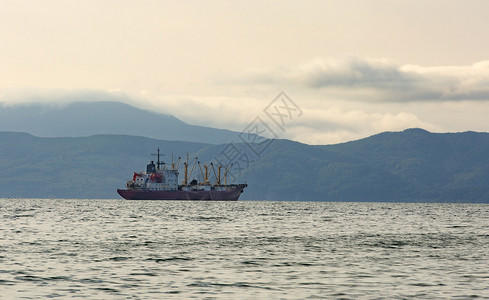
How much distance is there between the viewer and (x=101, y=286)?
120 feet

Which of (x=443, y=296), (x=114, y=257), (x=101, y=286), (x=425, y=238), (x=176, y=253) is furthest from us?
(x=425, y=238)

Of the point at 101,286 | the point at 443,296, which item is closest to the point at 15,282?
the point at 101,286

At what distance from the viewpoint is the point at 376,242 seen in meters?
68.8

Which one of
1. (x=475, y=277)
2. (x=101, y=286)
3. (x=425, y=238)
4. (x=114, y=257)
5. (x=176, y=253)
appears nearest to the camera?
(x=101, y=286)

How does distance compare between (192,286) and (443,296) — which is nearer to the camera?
(443,296)

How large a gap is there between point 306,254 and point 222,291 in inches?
795

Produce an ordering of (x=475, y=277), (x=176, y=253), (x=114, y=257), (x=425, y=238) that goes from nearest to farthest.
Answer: (x=475, y=277)
(x=114, y=257)
(x=176, y=253)
(x=425, y=238)

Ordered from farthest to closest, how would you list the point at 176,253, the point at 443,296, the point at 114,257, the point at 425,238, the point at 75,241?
the point at 425,238, the point at 75,241, the point at 176,253, the point at 114,257, the point at 443,296

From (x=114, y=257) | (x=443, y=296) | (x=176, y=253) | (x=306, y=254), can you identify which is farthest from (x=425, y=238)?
(x=443, y=296)

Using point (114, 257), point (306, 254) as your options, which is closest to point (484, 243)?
point (306, 254)

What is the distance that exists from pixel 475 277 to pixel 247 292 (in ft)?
46.5

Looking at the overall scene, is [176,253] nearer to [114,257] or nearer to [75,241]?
[114,257]

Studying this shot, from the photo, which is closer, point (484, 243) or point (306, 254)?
point (306, 254)

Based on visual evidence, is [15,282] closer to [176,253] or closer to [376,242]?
[176,253]
